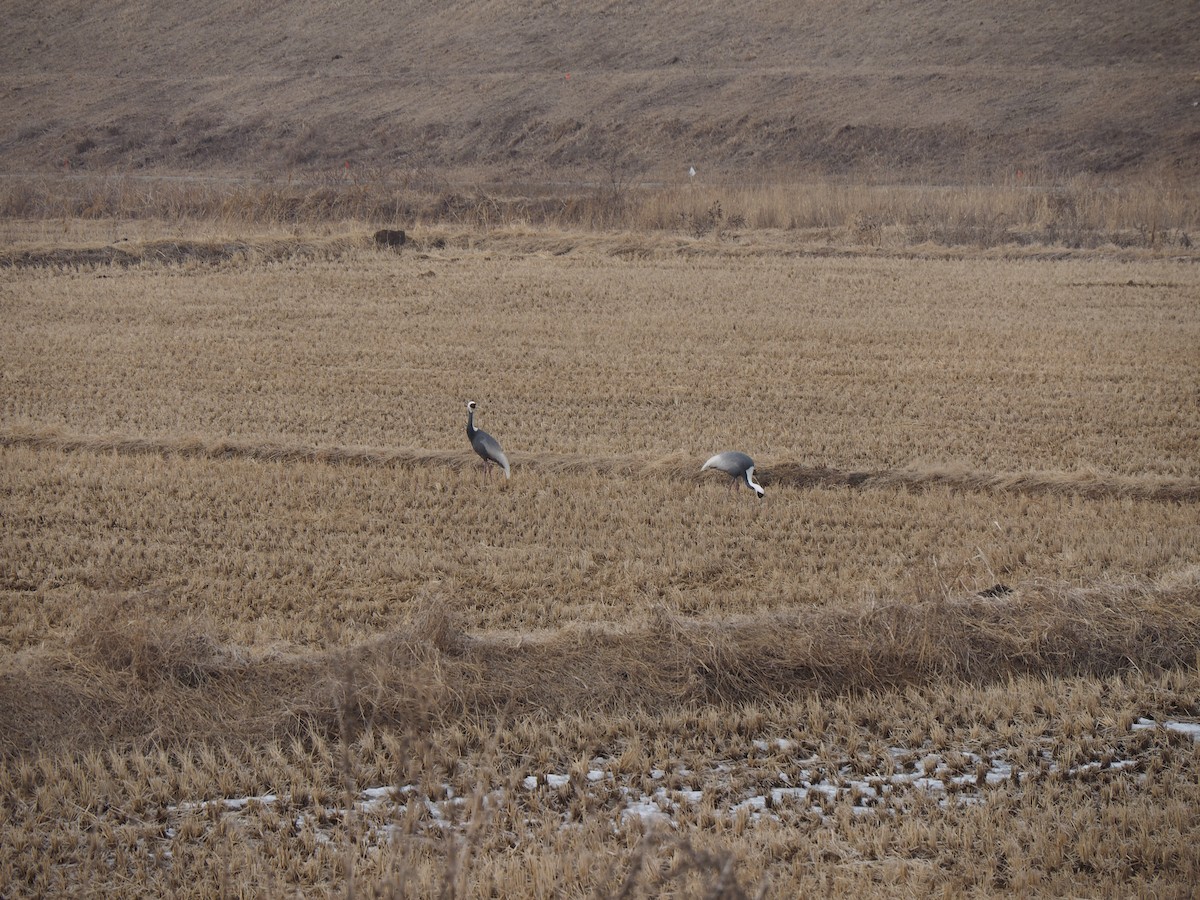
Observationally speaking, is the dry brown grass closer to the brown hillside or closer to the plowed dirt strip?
the brown hillside

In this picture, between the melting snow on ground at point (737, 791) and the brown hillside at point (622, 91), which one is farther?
the brown hillside at point (622, 91)

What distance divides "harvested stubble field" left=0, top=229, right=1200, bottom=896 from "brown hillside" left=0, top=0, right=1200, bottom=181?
24.1m

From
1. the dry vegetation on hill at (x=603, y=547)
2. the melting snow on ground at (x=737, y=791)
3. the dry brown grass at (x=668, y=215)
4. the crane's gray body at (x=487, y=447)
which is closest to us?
the dry vegetation on hill at (x=603, y=547)

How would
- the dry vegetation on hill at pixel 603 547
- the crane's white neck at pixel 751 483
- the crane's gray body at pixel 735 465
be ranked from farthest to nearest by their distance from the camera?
the crane's gray body at pixel 735 465 < the crane's white neck at pixel 751 483 < the dry vegetation on hill at pixel 603 547

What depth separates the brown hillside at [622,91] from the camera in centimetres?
4047

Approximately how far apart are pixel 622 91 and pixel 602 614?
4448 cm

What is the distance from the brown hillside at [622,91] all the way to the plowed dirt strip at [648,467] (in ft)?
86.6

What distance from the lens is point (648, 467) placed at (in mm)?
10758

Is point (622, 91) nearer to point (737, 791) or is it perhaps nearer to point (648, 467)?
point (648, 467)

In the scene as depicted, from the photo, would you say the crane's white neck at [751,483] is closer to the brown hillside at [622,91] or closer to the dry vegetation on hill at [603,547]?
the dry vegetation on hill at [603,547]

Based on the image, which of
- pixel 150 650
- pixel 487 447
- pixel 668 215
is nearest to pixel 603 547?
pixel 487 447

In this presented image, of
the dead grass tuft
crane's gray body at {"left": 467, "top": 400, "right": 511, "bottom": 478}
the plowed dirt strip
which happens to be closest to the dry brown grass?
the plowed dirt strip

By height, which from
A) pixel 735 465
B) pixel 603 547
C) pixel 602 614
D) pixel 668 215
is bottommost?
pixel 602 614

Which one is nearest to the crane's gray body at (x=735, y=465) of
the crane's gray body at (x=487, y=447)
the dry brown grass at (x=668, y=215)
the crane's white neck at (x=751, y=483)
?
the crane's white neck at (x=751, y=483)
